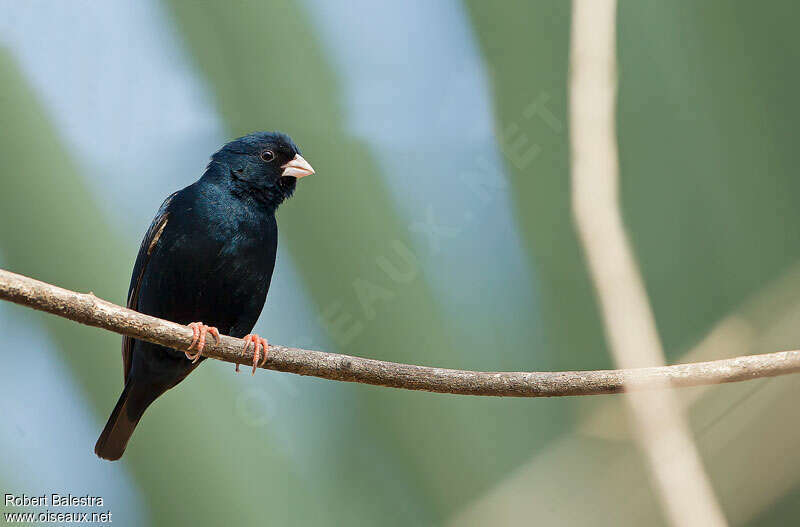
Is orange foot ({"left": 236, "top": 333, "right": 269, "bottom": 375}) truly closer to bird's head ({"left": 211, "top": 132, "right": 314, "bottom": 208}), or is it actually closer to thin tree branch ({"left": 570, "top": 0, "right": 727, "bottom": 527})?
bird's head ({"left": 211, "top": 132, "right": 314, "bottom": 208})

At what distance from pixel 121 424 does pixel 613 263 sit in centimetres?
265

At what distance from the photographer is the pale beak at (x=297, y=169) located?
3.67 m

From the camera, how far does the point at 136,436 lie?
13.7 ft

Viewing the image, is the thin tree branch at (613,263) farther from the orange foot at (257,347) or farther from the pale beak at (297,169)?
the orange foot at (257,347)

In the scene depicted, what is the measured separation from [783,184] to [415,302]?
2.10m

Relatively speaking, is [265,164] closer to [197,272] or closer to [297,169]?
[297,169]

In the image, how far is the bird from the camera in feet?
10.8

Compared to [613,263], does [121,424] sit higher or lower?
lower

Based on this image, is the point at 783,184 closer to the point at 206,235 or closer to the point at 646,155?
the point at 646,155

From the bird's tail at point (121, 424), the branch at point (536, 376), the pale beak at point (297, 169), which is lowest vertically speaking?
the bird's tail at point (121, 424)

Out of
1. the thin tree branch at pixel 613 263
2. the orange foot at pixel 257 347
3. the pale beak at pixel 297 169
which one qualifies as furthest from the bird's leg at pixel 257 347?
the thin tree branch at pixel 613 263

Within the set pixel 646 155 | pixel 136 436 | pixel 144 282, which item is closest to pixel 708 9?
pixel 646 155

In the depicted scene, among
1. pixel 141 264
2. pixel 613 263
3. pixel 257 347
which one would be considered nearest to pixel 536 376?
pixel 257 347

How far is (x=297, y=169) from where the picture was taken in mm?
3674
